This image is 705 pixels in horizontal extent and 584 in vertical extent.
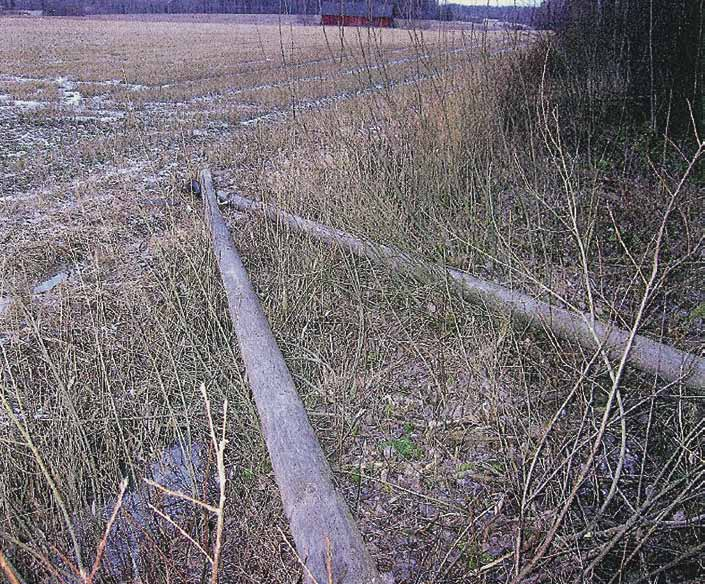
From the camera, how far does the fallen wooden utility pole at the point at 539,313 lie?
239 cm

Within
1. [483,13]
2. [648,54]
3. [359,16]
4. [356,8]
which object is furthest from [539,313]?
[356,8]

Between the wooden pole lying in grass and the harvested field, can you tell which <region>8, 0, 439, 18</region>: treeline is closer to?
the harvested field

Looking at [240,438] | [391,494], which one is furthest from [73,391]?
[391,494]

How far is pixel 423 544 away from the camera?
215 cm

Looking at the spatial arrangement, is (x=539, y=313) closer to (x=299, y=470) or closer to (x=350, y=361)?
(x=350, y=361)

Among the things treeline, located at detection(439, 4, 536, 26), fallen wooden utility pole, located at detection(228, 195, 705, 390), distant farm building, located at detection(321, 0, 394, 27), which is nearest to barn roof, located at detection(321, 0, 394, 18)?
distant farm building, located at detection(321, 0, 394, 27)

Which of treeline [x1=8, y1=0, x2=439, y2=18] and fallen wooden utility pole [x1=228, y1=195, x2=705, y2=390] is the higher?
treeline [x1=8, y1=0, x2=439, y2=18]

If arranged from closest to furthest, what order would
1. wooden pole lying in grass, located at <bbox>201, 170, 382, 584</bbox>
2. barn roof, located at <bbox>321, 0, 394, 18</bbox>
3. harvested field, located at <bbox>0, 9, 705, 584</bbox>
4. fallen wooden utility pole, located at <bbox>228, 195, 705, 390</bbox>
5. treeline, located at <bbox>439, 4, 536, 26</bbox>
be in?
wooden pole lying in grass, located at <bbox>201, 170, 382, 584</bbox> → harvested field, located at <bbox>0, 9, 705, 584</bbox> → fallen wooden utility pole, located at <bbox>228, 195, 705, 390</bbox> → barn roof, located at <bbox>321, 0, 394, 18</bbox> → treeline, located at <bbox>439, 4, 536, 26</bbox>

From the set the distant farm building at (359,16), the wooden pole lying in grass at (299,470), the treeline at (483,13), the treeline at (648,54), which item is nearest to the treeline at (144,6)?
the distant farm building at (359,16)

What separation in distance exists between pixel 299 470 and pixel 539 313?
148 cm

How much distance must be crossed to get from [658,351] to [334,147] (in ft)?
13.5

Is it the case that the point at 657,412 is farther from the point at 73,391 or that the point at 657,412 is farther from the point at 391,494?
the point at 73,391

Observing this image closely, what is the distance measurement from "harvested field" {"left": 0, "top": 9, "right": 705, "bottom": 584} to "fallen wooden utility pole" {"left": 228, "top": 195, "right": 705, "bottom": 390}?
0.32ft

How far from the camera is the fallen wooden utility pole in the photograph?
2.39 m
